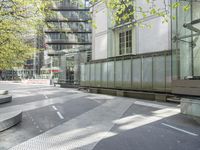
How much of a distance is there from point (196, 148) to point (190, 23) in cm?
808

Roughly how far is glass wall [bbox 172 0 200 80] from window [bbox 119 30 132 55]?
8879mm

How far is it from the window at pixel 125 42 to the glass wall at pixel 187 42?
29.1 feet

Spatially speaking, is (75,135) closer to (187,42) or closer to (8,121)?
(8,121)

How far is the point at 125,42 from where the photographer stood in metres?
21.7

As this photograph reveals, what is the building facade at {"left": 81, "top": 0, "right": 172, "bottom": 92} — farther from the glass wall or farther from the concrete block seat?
the concrete block seat

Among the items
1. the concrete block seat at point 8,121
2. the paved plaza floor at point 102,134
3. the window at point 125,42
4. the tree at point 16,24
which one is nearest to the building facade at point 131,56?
the window at point 125,42

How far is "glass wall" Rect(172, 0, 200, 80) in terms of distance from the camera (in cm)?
1052

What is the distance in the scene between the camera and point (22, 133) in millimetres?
6227

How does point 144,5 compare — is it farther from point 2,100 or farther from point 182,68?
point 2,100

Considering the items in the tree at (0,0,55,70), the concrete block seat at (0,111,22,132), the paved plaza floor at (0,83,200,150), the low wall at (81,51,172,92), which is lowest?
the paved plaza floor at (0,83,200,150)

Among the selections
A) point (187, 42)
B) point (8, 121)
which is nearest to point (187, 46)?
point (187, 42)

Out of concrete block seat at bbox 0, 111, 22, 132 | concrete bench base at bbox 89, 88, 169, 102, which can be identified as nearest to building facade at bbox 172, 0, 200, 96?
concrete bench base at bbox 89, 88, 169, 102

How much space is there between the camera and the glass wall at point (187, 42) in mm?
10516

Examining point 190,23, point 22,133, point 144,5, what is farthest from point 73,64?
point 22,133
